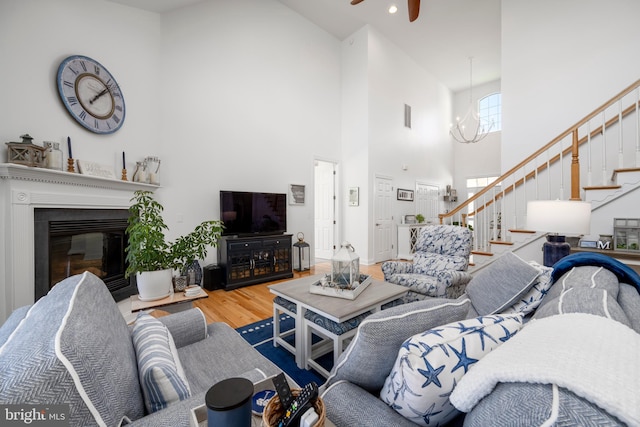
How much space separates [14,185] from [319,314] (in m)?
2.53

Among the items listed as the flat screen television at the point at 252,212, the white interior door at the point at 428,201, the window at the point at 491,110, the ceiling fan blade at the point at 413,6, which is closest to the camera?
the ceiling fan blade at the point at 413,6

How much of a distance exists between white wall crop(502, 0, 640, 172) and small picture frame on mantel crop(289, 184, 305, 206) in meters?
3.48

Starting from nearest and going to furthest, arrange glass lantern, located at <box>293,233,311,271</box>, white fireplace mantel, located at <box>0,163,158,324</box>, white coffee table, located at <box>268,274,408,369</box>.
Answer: white coffee table, located at <box>268,274,408,369</box>, white fireplace mantel, located at <box>0,163,158,324</box>, glass lantern, located at <box>293,233,311,271</box>

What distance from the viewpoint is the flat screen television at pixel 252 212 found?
394cm

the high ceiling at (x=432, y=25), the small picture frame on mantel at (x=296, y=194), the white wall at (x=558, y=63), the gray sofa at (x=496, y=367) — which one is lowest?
the gray sofa at (x=496, y=367)

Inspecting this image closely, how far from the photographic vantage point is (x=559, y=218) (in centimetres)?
221

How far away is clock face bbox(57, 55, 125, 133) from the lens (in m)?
2.43

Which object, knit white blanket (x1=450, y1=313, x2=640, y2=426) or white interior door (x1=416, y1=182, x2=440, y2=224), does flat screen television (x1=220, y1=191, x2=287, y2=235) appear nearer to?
knit white blanket (x1=450, y1=313, x2=640, y2=426)

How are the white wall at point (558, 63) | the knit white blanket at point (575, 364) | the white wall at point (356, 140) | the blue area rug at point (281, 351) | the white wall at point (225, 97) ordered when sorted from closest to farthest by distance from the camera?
the knit white blanket at point (575, 364) < the blue area rug at point (281, 351) < the white wall at point (225, 97) < the white wall at point (558, 63) < the white wall at point (356, 140)

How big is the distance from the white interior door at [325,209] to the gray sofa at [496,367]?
15.6 ft

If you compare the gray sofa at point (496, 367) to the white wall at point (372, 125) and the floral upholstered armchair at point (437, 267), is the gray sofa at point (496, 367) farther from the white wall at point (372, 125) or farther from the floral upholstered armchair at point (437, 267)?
the white wall at point (372, 125)

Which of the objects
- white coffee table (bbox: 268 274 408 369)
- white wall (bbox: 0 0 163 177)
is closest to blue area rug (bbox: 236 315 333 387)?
white coffee table (bbox: 268 274 408 369)

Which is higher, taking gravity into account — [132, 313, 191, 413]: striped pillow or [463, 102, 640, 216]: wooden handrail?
[463, 102, 640, 216]: wooden handrail

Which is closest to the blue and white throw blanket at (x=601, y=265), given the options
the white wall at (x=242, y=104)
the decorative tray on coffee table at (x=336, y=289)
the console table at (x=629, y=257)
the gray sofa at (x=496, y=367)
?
the gray sofa at (x=496, y=367)
